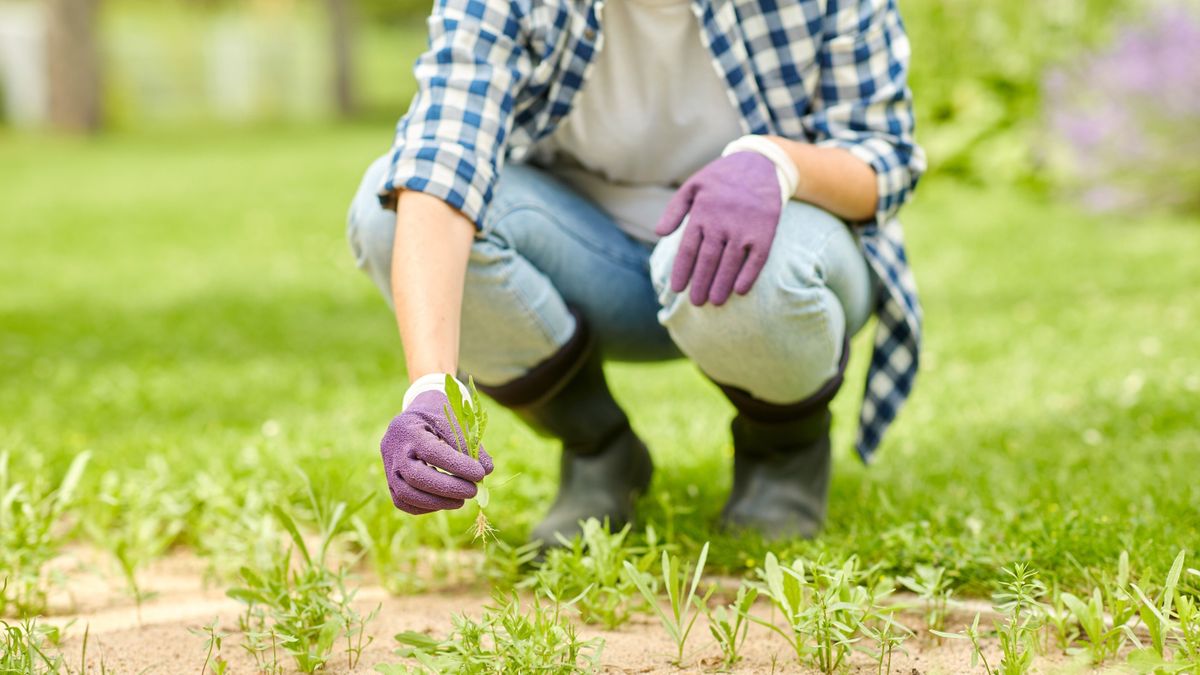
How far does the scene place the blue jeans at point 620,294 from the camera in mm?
1756

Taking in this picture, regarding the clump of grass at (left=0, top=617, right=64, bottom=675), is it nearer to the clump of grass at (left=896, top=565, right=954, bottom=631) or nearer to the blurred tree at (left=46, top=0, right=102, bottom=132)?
the clump of grass at (left=896, top=565, right=954, bottom=631)

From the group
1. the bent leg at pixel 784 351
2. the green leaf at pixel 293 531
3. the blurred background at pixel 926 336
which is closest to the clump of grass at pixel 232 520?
the blurred background at pixel 926 336

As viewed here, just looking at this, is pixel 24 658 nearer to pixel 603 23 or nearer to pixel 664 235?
pixel 664 235

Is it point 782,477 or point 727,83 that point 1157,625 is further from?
point 727,83

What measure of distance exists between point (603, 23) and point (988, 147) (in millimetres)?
5586

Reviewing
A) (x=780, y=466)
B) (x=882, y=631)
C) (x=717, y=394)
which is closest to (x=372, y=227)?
(x=780, y=466)

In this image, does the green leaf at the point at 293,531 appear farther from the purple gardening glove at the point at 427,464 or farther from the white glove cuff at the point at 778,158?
the white glove cuff at the point at 778,158

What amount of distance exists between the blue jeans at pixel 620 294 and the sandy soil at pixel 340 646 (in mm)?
362

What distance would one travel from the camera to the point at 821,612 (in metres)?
1.44

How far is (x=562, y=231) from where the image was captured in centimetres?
197

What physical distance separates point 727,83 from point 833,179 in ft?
0.77

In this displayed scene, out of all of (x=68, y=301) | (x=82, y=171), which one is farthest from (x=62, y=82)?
(x=68, y=301)

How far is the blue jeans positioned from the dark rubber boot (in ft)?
0.38

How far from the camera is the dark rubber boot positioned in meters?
2.01
